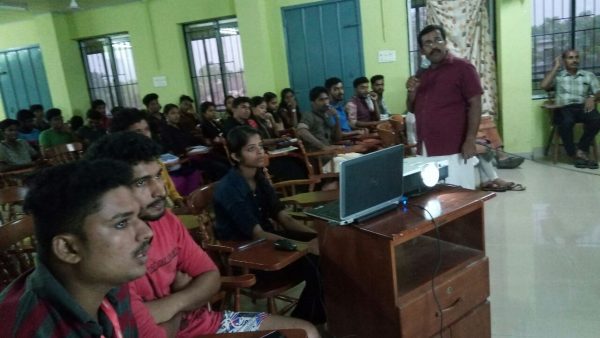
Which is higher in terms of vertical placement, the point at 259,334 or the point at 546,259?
the point at 259,334

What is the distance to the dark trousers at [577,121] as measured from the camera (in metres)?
4.64

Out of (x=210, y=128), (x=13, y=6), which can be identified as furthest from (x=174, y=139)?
(x=13, y=6)

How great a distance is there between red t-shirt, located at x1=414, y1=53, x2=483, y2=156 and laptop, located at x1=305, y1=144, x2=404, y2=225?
1158 mm

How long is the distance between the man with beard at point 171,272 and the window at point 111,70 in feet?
21.6

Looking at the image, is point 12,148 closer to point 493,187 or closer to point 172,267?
point 172,267

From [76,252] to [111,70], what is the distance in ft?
24.9

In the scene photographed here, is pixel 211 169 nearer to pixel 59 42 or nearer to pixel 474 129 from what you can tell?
pixel 474 129

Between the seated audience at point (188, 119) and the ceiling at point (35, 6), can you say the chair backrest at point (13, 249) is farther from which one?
the ceiling at point (35, 6)

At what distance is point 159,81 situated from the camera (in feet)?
23.5

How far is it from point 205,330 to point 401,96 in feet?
16.7

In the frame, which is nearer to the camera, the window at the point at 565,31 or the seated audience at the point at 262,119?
the seated audience at the point at 262,119

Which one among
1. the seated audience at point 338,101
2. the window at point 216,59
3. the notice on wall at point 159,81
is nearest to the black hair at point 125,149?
the seated audience at point 338,101

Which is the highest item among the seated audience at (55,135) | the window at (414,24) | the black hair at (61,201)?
the window at (414,24)

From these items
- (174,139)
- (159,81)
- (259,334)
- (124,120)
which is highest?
(159,81)
